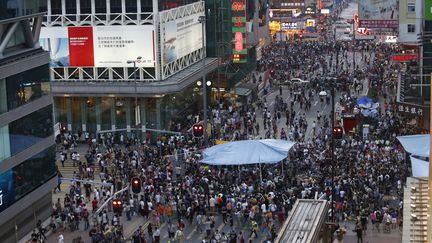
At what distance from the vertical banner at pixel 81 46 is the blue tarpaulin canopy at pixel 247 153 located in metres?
19.8

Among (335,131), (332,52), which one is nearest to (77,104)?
(335,131)

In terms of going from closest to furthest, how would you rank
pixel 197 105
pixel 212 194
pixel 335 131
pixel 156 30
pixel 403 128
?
1. pixel 335 131
2. pixel 212 194
3. pixel 403 128
4. pixel 156 30
5. pixel 197 105

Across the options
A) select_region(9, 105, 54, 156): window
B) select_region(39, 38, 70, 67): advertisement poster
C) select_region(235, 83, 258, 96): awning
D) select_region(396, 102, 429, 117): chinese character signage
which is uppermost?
select_region(39, 38, 70, 67): advertisement poster

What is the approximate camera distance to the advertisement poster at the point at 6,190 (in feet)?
125

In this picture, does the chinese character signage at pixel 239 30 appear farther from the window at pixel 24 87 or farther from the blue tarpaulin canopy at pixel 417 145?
the window at pixel 24 87

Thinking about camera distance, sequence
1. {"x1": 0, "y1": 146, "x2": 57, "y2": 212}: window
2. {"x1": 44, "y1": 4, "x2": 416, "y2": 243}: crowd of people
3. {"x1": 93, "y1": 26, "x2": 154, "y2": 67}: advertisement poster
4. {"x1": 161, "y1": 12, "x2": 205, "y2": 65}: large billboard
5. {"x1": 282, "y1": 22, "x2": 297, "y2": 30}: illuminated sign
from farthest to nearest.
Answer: {"x1": 282, "y1": 22, "x2": 297, "y2": 30}: illuminated sign
{"x1": 161, "y1": 12, "x2": 205, "y2": 65}: large billboard
{"x1": 93, "y1": 26, "x2": 154, "y2": 67}: advertisement poster
{"x1": 44, "y1": 4, "x2": 416, "y2": 243}: crowd of people
{"x1": 0, "y1": 146, "x2": 57, "y2": 212}: window

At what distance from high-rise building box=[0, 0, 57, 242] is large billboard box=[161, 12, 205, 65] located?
76.8ft

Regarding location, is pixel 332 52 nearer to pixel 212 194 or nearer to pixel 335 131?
pixel 212 194

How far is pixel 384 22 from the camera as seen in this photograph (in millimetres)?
87812

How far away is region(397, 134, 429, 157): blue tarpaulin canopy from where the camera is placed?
46031mm

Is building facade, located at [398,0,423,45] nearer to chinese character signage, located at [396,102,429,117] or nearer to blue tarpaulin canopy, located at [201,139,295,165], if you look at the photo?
chinese character signage, located at [396,102,429,117]

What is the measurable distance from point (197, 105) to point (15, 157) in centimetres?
3712

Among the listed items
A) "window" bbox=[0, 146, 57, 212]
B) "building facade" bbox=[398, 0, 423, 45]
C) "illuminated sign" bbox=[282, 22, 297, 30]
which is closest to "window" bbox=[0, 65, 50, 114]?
"window" bbox=[0, 146, 57, 212]

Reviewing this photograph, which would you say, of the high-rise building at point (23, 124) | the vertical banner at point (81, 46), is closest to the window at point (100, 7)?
the vertical banner at point (81, 46)
